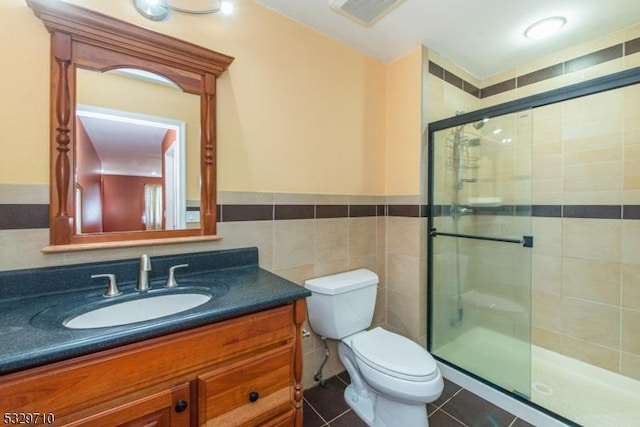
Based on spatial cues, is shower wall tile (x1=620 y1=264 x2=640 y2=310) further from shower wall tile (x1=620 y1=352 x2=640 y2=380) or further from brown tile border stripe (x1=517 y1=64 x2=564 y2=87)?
brown tile border stripe (x1=517 y1=64 x2=564 y2=87)

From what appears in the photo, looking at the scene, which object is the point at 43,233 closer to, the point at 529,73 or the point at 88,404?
the point at 88,404

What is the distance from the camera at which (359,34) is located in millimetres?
1814

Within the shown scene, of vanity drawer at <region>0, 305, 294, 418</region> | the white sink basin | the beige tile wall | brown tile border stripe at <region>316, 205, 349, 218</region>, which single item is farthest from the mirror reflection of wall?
the beige tile wall

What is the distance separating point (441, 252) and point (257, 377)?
1541 millimetres

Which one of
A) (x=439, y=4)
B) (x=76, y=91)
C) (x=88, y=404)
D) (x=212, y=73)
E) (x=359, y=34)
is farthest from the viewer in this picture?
(x=359, y=34)

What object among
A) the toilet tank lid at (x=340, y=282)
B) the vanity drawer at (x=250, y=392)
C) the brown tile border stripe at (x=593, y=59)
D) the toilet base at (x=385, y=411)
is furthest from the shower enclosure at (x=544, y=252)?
the vanity drawer at (x=250, y=392)

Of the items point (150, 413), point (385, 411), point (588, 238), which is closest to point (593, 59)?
point (588, 238)

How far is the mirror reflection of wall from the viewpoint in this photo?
1.17 metres

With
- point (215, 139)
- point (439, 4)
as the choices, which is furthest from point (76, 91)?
point (439, 4)

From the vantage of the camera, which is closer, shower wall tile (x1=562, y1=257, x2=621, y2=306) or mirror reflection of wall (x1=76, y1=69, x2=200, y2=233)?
mirror reflection of wall (x1=76, y1=69, x2=200, y2=233)

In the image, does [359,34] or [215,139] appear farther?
[359,34]

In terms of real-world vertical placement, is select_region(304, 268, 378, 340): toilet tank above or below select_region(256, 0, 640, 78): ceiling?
below

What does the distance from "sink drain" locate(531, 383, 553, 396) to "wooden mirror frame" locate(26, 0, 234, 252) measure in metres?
2.19

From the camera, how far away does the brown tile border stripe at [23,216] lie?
3.33 ft
